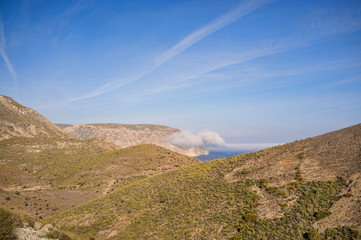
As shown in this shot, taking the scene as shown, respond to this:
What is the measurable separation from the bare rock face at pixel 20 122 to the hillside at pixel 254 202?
105 meters

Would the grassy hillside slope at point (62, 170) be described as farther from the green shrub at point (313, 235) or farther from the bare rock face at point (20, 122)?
the green shrub at point (313, 235)

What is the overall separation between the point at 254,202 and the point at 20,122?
144037mm

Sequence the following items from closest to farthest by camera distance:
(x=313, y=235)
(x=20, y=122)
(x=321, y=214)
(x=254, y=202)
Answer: (x=313, y=235) → (x=321, y=214) → (x=254, y=202) → (x=20, y=122)

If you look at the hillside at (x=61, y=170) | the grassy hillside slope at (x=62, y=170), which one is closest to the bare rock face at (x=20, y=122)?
the hillside at (x=61, y=170)

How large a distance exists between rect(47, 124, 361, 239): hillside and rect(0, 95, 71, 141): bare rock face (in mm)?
104827

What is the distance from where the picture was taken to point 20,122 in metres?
127

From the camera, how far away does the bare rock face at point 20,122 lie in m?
115

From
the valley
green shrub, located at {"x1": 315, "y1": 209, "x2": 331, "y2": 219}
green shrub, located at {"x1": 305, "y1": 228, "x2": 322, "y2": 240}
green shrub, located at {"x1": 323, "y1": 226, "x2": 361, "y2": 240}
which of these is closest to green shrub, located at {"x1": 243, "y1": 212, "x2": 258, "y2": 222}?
the valley

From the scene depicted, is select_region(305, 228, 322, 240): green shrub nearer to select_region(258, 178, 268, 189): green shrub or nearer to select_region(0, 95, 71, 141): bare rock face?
select_region(258, 178, 268, 189): green shrub

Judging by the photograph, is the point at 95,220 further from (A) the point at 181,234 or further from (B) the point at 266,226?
(B) the point at 266,226

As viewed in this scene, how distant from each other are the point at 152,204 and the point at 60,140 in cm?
9195

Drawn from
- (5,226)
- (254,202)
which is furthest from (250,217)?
(5,226)

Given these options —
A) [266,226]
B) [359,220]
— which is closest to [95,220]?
[266,226]

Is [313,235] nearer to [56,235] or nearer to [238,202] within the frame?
[238,202]
